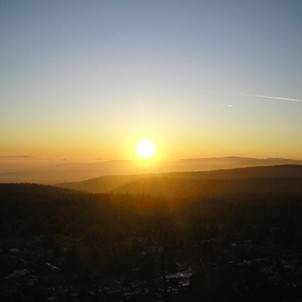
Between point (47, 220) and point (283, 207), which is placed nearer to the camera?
point (47, 220)

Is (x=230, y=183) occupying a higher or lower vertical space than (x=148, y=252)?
lower

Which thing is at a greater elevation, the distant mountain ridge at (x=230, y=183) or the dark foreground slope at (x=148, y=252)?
the dark foreground slope at (x=148, y=252)

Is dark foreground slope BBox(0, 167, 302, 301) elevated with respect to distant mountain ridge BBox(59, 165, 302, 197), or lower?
elevated

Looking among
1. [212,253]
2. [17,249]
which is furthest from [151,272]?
[17,249]

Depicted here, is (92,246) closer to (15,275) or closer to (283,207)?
(15,275)

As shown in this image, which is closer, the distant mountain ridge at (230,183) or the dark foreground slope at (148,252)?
the dark foreground slope at (148,252)

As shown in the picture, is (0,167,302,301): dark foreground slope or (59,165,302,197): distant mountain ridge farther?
(59,165,302,197): distant mountain ridge

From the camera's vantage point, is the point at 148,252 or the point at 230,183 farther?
the point at 230,183

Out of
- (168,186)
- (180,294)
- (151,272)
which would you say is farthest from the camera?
(168,186)
